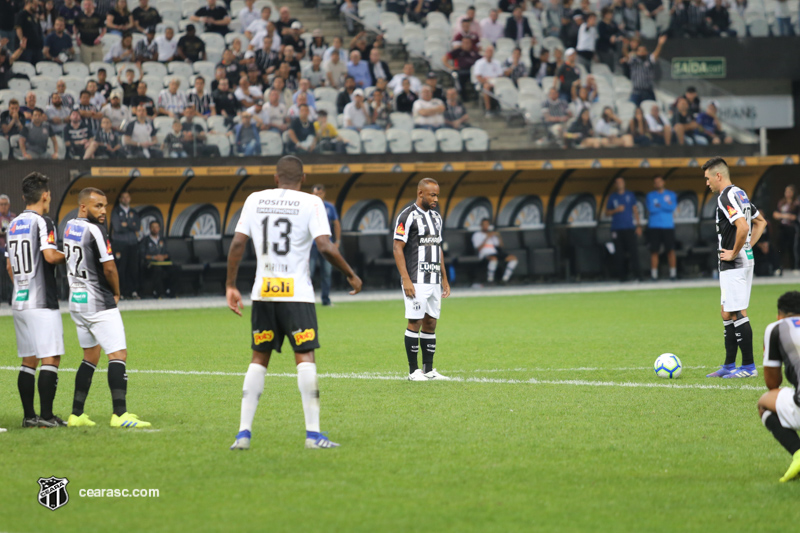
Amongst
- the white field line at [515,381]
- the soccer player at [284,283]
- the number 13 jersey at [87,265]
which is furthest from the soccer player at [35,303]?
the white field line at [515,381]

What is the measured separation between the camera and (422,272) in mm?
10117

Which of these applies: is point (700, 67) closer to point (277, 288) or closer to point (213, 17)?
point (213, 17)

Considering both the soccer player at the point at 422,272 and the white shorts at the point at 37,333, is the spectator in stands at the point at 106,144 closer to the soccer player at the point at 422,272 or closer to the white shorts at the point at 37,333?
the soccer player at the point at 422,272

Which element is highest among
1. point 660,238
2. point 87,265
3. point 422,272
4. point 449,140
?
point 449,140

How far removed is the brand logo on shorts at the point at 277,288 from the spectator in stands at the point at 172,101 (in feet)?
51.6

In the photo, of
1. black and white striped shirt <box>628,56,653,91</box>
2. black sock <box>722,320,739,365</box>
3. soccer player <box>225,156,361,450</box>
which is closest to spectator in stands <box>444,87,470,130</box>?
black and white striped shirt <box>628,56,653,91</box>

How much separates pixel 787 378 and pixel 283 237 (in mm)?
3137

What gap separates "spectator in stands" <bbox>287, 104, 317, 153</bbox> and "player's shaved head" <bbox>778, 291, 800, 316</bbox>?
17165mm

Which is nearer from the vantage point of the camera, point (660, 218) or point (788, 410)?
point (788, 410)

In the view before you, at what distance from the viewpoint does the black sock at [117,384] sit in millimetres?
7348

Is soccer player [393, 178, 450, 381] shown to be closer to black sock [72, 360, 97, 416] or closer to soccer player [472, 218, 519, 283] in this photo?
black sock [72, 360, 97, 416]

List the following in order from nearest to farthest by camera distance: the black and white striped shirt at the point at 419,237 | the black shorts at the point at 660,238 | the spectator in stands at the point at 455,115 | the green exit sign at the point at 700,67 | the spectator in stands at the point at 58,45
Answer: the black and white striped shirt at the point at 419,237
the spectator in stands at the point at 58,45
the spectator in stands at the point at 455,115
the black shorts at the point at 660,238
the green exit sign at the point at 700,67

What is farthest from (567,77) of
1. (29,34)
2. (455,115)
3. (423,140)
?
(29,34)

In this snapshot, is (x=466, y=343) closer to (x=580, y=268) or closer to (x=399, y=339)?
(x=399, y=339)
